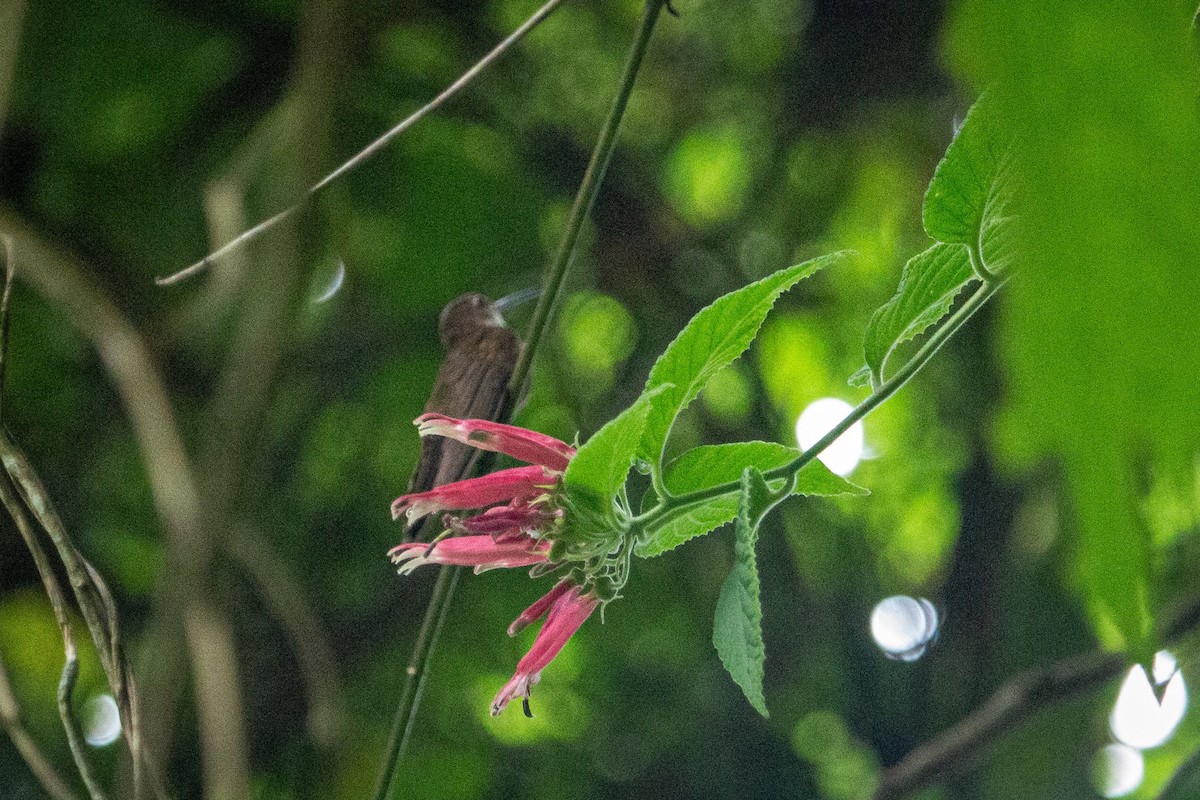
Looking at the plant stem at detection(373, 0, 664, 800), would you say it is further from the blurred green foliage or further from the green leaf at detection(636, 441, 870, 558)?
the blurred green foliage

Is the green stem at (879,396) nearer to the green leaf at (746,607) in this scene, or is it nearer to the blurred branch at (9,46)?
the green leaf at (746,607)

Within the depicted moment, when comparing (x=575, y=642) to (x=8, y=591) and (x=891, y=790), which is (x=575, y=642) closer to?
(x=891, y=790)

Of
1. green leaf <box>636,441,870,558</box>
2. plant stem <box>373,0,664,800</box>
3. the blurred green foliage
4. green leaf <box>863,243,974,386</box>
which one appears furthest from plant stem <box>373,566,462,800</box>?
the blurred green foliage

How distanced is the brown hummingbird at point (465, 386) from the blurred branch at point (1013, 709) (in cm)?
74

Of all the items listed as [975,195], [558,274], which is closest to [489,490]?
[558,274]

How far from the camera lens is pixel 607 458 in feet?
1.38

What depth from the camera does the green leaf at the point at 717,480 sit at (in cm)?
47

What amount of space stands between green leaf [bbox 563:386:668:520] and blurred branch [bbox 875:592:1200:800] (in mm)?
908

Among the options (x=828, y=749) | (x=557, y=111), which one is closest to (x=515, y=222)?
(x=557, y=111)

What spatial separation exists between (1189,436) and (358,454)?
1.51 m

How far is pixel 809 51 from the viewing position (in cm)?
162

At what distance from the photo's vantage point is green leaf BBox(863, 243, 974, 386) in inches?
17.4

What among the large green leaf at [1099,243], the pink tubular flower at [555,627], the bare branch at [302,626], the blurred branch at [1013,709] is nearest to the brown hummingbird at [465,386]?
the bare branch at [302,626]

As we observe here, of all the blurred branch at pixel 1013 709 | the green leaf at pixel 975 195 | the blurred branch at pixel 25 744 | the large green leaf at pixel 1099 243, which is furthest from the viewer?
the blurred branch at pixel 1013 709
